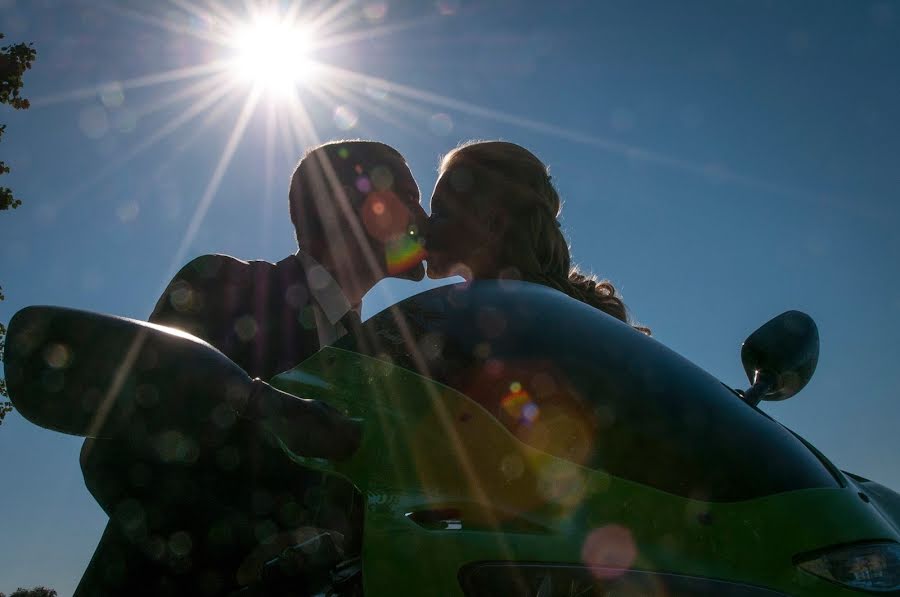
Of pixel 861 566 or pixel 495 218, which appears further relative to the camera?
pixel 495 218

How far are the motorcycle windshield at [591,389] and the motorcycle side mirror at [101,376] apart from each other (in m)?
0.47

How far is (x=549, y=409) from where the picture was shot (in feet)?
4.17

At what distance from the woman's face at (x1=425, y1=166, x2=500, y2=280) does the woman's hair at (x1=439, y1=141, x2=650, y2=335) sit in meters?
0.04

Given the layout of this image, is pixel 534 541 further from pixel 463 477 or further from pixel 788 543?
pixel 788 543

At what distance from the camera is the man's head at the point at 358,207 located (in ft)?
15.2

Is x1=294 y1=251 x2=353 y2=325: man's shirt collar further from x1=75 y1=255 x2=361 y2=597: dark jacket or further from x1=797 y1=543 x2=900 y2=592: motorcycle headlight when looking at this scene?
x1=797 y1=543 x2=900 y2=592: motorcycle headlight

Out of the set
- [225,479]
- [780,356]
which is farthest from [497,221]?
[225,479]

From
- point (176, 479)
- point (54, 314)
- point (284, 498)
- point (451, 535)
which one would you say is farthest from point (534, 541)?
point (176, 479)

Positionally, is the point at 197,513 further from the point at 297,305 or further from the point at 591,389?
the point at 591,389

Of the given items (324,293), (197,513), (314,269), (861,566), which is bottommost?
(861,566)

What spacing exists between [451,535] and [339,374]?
1.51ft

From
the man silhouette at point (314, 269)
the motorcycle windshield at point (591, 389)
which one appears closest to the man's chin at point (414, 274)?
the man silhouette at point (314, 269)

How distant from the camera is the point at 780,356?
2.04 m

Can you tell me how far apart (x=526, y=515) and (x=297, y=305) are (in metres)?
2.19
